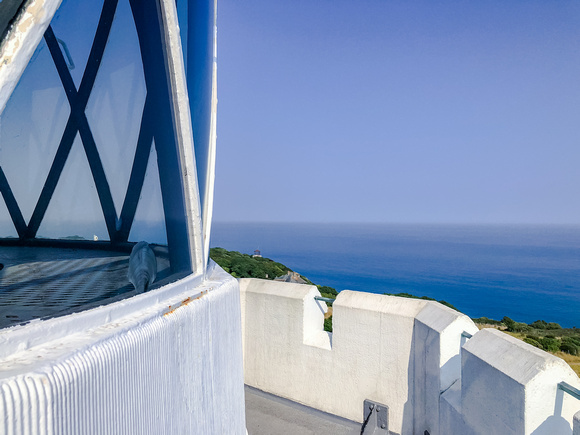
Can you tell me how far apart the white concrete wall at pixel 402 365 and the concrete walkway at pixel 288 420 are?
0.28 ft

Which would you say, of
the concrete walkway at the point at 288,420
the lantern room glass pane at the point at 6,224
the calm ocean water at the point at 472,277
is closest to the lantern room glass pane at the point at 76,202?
the lantern room glass pane at the point at 6,224

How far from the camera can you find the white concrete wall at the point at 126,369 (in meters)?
0.83

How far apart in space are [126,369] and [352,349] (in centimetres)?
288

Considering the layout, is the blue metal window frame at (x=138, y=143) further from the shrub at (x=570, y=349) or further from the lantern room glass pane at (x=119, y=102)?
the shrub at (x=570, y=349)

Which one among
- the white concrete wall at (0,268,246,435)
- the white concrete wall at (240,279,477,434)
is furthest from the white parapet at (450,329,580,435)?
the white concrete wall at (0,268,246,435)

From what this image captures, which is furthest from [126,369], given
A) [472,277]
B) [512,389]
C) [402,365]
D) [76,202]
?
[472,277]

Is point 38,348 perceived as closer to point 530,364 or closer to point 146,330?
point 146,330

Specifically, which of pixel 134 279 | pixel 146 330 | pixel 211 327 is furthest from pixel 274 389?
pixel 146 330

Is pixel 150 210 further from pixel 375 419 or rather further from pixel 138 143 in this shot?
pixel 375 419

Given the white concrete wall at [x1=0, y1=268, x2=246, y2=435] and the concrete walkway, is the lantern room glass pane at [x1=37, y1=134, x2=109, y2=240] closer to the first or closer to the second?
the white concrete wall at [x1=0, y1=268, x2=246, y2=435]

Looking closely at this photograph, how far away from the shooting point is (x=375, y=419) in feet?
11.4

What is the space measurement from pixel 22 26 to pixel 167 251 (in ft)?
4.13

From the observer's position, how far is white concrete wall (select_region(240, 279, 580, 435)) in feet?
7.13

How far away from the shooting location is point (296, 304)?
158 inches
